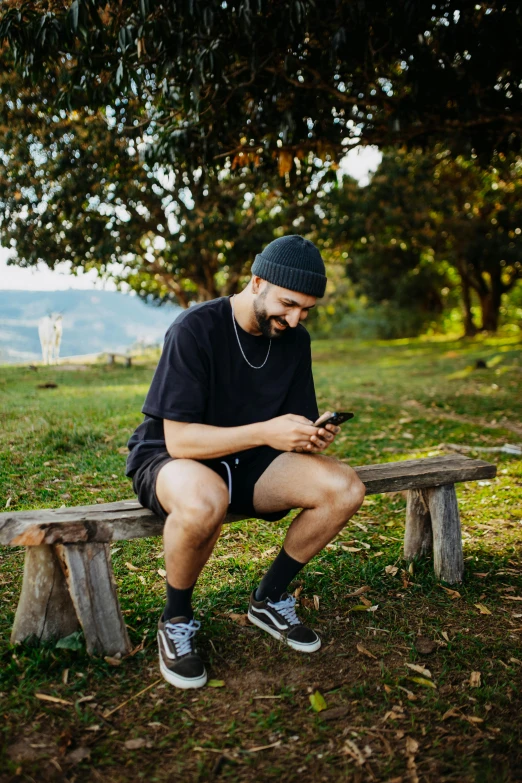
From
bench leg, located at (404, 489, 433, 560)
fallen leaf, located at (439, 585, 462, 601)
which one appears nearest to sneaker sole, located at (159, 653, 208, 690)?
fallen leaf, located at (439, 585, 462, 601)

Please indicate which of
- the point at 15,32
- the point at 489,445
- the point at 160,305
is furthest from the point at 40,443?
the point at 160,305

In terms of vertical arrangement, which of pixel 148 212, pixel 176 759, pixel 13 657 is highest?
pixel 148 212

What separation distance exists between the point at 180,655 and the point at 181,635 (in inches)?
3.4

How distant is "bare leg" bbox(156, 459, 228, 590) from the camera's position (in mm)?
2645

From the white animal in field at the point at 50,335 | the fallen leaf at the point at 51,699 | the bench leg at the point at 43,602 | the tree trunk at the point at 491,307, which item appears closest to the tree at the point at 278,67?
the bench leg at the point at 43,602

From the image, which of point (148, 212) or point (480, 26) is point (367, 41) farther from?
point (148, 212)

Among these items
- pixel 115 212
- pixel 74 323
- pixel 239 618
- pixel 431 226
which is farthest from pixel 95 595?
pixel 431 226

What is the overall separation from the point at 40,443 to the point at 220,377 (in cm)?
425

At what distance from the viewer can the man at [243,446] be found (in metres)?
2.75

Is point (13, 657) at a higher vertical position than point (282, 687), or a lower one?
higher

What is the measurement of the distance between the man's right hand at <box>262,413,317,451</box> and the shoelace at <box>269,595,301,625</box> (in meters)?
0.88

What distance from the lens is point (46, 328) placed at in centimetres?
2038

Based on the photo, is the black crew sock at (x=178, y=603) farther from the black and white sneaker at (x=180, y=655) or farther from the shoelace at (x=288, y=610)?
the shoelace at (x=288, y=610)

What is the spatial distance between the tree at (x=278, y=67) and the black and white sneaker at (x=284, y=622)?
4.34 m
